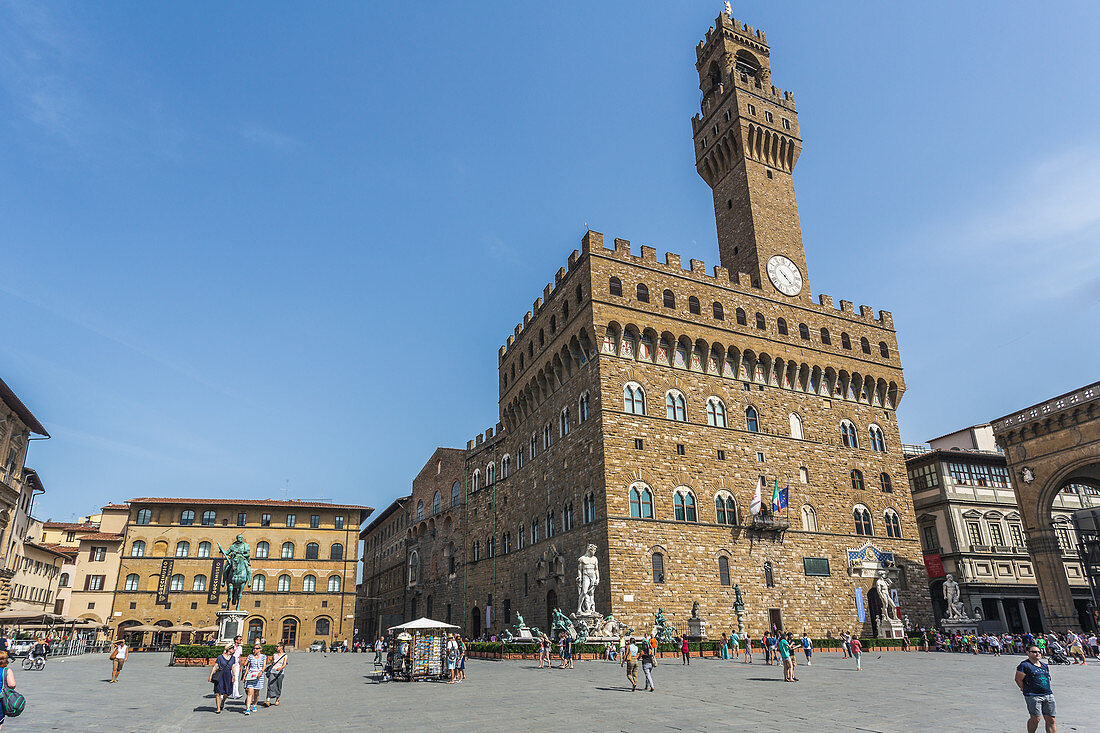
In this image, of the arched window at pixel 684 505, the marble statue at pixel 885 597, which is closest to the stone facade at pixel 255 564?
the arched window at pixel 684 505

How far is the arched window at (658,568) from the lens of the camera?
31.7m

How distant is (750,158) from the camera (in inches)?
1720

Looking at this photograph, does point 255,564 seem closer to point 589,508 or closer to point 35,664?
point 35,664

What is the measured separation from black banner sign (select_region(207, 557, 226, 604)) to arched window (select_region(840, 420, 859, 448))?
47.2m

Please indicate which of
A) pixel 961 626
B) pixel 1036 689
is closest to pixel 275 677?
pixel 1036 689

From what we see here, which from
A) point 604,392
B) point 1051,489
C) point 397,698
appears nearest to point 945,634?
point 1051,489

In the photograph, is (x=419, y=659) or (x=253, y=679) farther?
(x=419, y=659)

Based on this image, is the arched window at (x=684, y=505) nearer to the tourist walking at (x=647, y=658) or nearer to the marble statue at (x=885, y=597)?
the marble statue at (x=885, y=597)

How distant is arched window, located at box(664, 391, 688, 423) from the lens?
35.8m

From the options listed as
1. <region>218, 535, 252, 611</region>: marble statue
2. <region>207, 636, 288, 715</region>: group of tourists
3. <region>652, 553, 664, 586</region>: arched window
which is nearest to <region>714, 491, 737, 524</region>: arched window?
<region>652, 553, 664, 586</region>: arched window

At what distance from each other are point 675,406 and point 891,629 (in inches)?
604

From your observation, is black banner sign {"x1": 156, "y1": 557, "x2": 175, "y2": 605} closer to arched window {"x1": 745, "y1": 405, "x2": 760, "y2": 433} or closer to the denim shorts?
arched window {"x1": 745, "y1": 405, "x2": 760, "y2": 433}

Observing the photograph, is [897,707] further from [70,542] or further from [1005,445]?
[70,542]

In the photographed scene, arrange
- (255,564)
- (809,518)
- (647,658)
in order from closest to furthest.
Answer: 1. (647,658)
2. (809,518)
3. (255,564)
